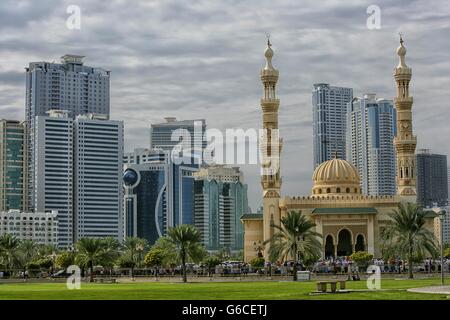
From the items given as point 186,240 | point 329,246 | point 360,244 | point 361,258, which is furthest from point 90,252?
point 360,244

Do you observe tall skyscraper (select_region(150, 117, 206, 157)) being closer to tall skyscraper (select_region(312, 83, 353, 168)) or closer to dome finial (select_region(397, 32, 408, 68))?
tall skyscraper (select_region(312, 83, 353, 168))

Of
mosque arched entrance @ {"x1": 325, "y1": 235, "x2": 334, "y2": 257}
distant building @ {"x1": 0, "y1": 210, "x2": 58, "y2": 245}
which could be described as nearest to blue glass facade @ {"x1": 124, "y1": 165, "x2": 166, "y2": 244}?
distant building @ {"x1": 0, "y1": 210, "x2": 58, "y2": 245}

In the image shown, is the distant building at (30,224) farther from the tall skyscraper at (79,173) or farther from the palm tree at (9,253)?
the palm tree at (9,253)

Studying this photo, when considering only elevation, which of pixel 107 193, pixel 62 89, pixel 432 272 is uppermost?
pixel 62 89

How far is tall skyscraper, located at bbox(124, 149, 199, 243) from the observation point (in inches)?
6068

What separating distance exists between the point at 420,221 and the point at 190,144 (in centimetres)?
8866

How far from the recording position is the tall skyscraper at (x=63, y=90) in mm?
147125

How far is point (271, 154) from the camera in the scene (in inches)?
2788

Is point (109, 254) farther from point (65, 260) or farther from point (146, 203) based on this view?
point (146, 203)

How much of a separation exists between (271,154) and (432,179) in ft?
206
